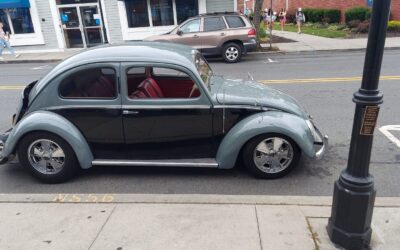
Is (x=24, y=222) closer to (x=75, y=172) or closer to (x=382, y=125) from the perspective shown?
(x=75, y=172)

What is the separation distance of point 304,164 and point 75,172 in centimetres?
297

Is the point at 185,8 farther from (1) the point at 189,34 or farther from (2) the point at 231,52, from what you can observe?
(2) the point at 231,52

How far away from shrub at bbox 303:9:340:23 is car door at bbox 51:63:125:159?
26351 mm

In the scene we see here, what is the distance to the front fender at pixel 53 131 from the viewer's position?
4293 millimetres

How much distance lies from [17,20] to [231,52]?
12373 millimetres

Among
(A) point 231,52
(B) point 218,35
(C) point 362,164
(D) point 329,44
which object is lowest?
(D) point 329,44

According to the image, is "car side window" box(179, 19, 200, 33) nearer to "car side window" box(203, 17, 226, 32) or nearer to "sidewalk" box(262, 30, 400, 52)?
"car side window" box(203, 17, 226, 32)

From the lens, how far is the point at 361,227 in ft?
9.75

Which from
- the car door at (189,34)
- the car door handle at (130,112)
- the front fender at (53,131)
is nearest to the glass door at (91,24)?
the car door at (189,34)

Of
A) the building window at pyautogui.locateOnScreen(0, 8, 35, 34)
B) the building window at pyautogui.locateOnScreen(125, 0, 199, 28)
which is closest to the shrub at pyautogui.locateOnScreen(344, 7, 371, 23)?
the building window at pyautogui.locateOnScreen(125, 0, 199, 28)

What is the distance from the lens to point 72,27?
19.7 metres

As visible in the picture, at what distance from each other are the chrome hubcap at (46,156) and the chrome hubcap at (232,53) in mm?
10227

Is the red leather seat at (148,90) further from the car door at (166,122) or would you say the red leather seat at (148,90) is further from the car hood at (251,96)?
the car hood at (251,96)

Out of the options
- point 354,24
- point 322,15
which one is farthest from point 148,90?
point 322,15
